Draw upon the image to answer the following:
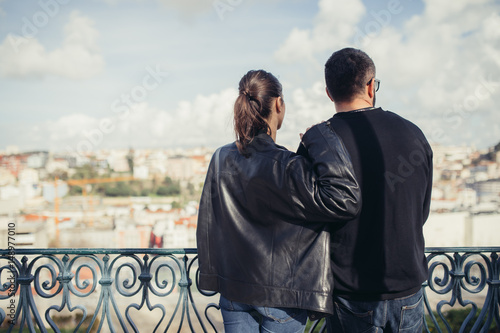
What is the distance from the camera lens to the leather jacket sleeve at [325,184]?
1.25m

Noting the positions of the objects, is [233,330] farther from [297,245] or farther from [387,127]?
[387,127]

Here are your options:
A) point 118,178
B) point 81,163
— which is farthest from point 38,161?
point 118,178

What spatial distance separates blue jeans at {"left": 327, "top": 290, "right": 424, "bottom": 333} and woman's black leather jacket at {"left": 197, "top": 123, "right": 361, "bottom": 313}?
10cm

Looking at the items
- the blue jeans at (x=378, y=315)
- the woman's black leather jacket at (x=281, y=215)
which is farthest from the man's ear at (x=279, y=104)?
the blue jeans at (x=378, y=315)

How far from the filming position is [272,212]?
1.35m

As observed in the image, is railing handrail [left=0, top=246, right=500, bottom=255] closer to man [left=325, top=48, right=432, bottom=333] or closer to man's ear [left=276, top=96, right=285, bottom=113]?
man [left=325, top=48, right=432, bottom=333]

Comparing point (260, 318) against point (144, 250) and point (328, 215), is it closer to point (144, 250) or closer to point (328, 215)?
point (328, 215)

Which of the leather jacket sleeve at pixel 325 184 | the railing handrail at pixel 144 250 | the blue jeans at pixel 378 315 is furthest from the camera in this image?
the railing handrail at pixel 144 250

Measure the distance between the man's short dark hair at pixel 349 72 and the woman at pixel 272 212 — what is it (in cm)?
20

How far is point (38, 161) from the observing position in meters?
63.3

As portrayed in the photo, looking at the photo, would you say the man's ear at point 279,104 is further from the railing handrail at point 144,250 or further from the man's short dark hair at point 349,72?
the railing handrail at point 144,250

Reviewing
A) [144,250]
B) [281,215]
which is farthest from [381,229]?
[144,250]

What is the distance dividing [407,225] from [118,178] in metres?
74.8

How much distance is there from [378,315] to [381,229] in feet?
0.97
